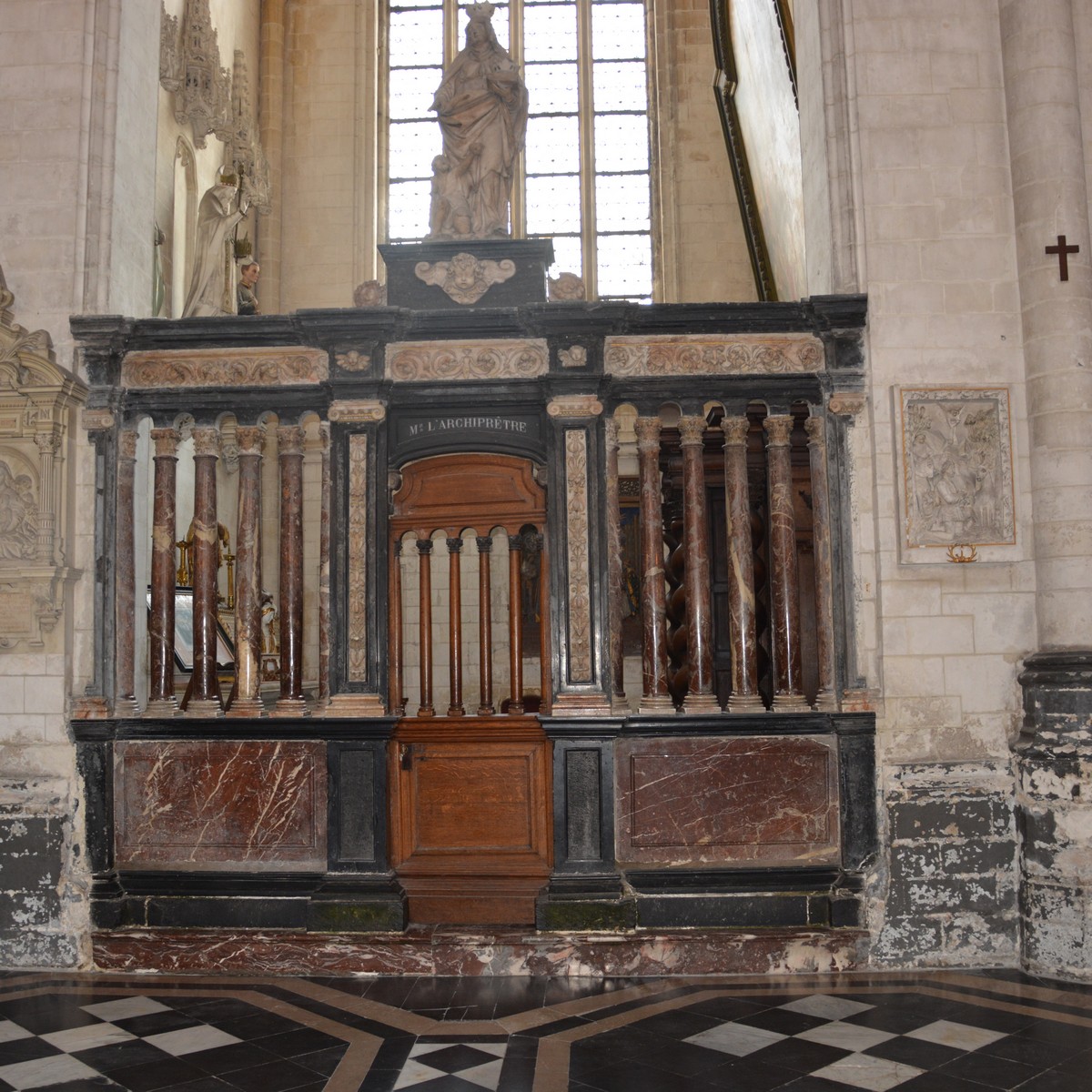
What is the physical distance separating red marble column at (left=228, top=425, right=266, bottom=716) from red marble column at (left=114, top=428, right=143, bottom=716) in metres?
0.55

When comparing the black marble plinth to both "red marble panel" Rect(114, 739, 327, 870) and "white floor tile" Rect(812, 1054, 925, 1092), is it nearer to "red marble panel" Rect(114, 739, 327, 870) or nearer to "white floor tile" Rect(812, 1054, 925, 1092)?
"red marble panel" Rect(114, 739, 327, 870)

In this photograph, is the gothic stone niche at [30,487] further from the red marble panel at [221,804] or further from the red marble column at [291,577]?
the red marble column at [291,577]

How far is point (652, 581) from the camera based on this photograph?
6.16 m

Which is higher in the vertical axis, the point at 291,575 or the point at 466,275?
the point at 466,275

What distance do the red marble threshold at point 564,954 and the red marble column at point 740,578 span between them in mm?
1159

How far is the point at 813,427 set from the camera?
6.17m

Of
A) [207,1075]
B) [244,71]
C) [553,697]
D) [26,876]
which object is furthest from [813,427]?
[244,71]

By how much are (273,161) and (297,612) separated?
24.8 ft

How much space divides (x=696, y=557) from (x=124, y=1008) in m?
3.54

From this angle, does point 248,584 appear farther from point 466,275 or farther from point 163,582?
point 466,275

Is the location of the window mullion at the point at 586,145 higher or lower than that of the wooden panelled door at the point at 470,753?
higher

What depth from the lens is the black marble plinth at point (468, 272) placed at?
630 centimetres

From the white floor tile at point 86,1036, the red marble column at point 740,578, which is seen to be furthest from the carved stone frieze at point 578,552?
the white floor tile at point 86,1036

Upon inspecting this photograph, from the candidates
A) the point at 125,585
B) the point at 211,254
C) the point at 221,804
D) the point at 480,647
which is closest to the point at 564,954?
the point at 480,647
